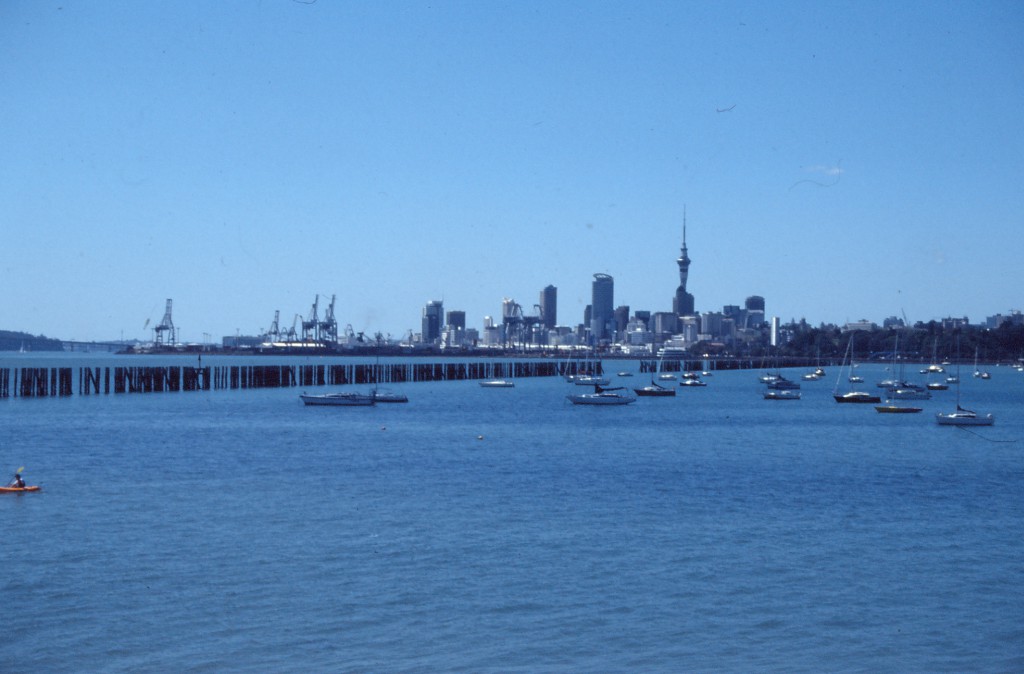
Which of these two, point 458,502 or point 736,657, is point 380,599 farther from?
point 458,502

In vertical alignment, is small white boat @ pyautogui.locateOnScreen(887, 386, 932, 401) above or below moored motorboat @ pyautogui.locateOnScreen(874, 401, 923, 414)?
above

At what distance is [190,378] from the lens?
98938 millimetres

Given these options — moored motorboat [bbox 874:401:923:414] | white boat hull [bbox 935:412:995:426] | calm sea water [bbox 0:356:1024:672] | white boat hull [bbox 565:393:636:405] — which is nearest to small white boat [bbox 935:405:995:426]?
white boat hull [bbox 935:412:995:426]

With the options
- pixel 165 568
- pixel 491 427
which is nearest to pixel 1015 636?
pixel 165 568

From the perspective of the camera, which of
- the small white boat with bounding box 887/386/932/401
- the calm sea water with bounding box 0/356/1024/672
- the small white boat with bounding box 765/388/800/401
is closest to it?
the calm sea water with bounding box 0/356/1024/672

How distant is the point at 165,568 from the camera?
2098 cm

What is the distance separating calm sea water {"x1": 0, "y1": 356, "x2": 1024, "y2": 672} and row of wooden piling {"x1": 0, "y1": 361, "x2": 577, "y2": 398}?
38669 mm

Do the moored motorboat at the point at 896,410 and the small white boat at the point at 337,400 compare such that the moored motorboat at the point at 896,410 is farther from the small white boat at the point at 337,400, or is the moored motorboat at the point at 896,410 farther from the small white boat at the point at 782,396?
the small white boat at the point at 337,400

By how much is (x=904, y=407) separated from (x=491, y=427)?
32847 mm

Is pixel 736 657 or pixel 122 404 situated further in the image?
pixel 122 404

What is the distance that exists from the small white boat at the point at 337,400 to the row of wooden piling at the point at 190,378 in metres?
15.7

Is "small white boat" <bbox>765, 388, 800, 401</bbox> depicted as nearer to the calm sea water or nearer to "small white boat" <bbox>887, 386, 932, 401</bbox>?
"small white boat" <bbox>887, 386, 932, 401</bbox>

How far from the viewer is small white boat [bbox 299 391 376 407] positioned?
253 ft

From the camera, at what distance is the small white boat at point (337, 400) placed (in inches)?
3041
